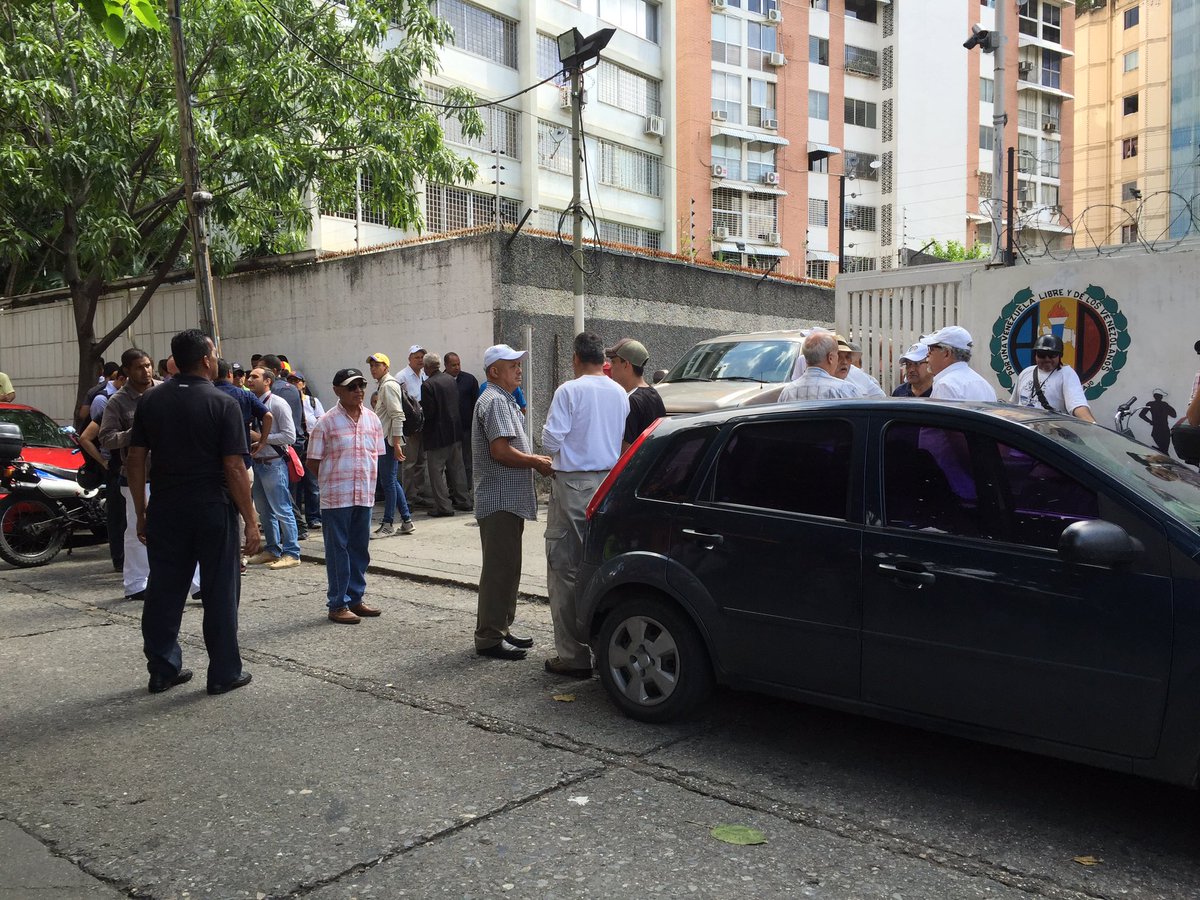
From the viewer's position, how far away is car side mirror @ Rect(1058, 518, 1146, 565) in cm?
353

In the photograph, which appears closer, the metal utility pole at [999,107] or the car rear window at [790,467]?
the car rear window at [790,467]

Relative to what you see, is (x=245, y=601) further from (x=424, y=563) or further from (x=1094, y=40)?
(x=1094, y=40)

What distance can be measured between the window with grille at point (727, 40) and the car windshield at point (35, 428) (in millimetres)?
34124

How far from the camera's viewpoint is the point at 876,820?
3811mm

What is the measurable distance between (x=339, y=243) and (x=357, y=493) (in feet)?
60.1

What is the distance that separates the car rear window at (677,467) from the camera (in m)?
4.90

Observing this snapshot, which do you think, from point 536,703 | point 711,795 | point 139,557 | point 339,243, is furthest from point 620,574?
point 339,243

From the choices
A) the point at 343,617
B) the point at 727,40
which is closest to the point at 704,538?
the point at 343,617

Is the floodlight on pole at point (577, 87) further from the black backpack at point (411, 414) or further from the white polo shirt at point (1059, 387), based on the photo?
the white polo shirt at point (1059, 387)

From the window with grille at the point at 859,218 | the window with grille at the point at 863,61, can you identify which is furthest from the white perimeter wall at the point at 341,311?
the window with grille at the point at 863,61

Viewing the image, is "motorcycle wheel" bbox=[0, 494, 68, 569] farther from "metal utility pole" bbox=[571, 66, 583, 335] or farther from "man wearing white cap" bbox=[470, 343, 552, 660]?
"metal utility pole" bbox=[571, 66, 583, 335]

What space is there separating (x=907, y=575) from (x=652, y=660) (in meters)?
1.39

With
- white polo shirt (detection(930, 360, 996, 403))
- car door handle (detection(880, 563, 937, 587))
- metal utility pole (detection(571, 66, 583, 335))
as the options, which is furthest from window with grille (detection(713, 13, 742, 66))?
car door handle (detection(880, 563, 937, 587))

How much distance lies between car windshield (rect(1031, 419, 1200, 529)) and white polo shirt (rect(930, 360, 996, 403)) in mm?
2364
